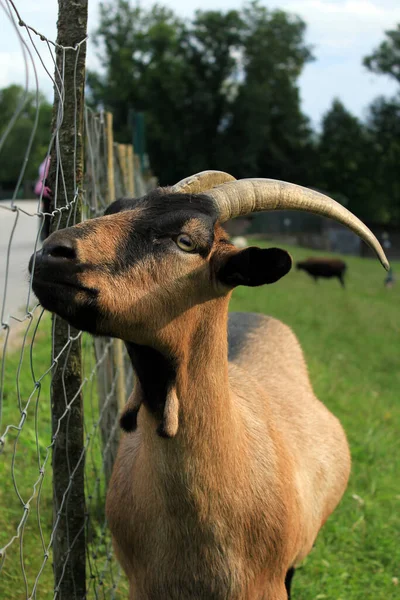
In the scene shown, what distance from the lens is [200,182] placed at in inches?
109

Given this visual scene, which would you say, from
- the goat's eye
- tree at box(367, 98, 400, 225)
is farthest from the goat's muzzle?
tree at box(367, 98, 400, 225)

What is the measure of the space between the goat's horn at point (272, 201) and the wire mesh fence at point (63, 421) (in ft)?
2.06

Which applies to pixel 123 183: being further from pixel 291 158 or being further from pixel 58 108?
pixel 291 158

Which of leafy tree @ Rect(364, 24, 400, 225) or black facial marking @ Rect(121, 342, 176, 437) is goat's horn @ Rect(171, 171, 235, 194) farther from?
leafy tree @ Rect(364, 24, 400, 225)

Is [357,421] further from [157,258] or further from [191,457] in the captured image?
[157,258]

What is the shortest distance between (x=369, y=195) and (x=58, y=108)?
2024 inches

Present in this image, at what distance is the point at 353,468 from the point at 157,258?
4.28 meters

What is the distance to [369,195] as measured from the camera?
52.0m

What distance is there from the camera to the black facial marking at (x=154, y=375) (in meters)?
2.49

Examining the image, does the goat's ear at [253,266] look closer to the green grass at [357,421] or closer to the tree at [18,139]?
the green grass at [357,421]

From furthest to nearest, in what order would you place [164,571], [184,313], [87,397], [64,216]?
[87,397]
[64,216]
[164,571]
[184,313]

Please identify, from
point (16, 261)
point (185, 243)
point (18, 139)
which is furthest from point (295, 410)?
point (18, 139)

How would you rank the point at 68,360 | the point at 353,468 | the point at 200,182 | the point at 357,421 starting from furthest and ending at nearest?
the point at 357,421
the point at 353,468
the point at 68,360
the point at 200,182

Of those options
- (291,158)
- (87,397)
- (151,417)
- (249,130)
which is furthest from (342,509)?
(291,158)
